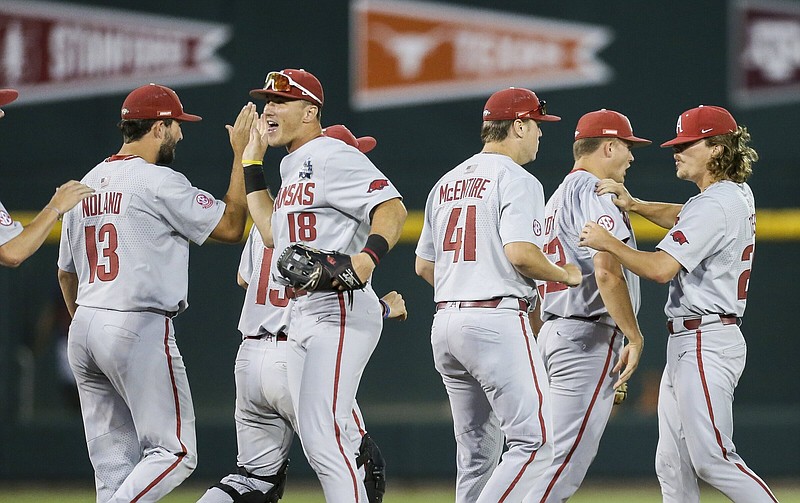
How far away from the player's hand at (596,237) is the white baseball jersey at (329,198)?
→ 0.77 m

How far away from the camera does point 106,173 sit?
450cm

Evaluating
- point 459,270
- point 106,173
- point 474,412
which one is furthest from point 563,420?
point 106,173

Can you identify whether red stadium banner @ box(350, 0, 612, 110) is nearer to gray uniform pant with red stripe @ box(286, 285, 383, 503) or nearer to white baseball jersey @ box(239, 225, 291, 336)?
white baseball jersey @ box(239, 225, 291, 336)

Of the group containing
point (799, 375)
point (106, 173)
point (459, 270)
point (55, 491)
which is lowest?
point (55, 491)

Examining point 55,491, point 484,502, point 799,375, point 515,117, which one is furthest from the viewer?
point 799,375

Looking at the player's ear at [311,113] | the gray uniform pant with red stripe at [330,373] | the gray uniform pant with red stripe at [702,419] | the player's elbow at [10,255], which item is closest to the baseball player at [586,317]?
the gray uniform pant with red stripe at [702,419]

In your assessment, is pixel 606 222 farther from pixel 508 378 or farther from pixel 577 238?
pixel 508 378

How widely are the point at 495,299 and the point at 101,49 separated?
5.33 meters

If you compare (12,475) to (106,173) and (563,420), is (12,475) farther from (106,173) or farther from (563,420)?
(563,420)

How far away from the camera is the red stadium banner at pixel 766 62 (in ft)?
28.1

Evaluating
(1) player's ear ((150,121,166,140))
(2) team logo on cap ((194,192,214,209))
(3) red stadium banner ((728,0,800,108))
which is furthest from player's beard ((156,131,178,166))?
(3) red stadium banner ((728,0,800,108))

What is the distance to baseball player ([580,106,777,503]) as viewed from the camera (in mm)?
4309

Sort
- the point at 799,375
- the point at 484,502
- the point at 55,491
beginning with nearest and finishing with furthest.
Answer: the point at 484,502 < the point at 55,491 < the point at 799,375

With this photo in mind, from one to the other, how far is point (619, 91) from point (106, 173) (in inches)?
200
